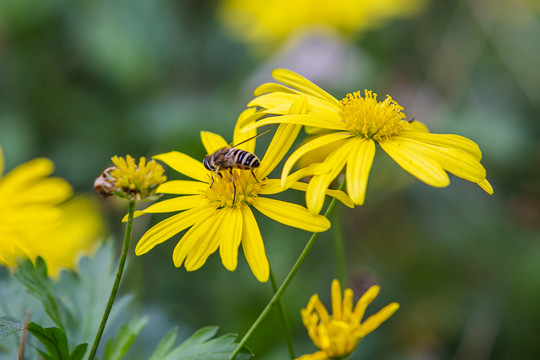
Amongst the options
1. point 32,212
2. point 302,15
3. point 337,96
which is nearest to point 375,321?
point 32,212

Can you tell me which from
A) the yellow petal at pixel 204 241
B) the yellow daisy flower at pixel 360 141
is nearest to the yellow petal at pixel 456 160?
the yellow daisy flower at pixel 360 141

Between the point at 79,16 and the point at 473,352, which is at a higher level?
the point at 79,16

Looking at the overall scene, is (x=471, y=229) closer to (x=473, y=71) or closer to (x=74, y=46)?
(x=473, y=71)

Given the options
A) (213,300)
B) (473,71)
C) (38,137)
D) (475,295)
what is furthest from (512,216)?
(38,137)

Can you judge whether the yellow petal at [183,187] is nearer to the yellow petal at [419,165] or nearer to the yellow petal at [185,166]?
the yellow petal at [185,166]

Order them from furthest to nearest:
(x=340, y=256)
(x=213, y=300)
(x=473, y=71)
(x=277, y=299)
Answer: (x=473, y=71) → (x=213, y=300) → (x=340, y=256) → (x=277, y=299)

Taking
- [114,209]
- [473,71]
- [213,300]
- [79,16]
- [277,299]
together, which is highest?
[473,71]
